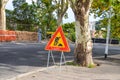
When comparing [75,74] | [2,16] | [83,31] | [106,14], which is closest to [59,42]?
[75,74]

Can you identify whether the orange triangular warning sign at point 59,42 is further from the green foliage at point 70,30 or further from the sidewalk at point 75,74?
the green foliage at point 70,30

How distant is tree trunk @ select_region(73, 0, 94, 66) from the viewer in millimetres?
16391

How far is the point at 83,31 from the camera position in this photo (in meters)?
16.4

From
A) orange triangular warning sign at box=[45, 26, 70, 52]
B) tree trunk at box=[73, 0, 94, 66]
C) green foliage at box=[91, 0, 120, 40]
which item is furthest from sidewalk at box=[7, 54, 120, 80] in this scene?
green foliage at box=[91, 0, 120, 40]

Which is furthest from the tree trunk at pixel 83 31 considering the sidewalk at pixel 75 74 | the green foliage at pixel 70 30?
the green foliage at pixel 70 30

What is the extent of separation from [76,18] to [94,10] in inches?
240

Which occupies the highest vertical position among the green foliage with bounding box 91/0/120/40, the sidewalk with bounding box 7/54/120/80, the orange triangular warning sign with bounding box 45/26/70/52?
the green foliage with bounding box 91/0/120/40

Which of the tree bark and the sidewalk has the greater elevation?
the tree bark

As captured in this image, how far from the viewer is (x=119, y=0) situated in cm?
1939

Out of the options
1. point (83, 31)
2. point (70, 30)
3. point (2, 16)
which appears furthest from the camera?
point (70, 30)

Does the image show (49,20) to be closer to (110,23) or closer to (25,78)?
(110,23)

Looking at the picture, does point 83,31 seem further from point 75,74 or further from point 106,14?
point 106,14

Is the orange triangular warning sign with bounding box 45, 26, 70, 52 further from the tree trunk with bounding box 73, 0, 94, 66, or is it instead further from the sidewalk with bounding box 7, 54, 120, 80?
the tree trunk with bounding box 73, 0, 94, 66

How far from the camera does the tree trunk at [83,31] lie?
16391mm
